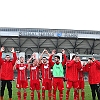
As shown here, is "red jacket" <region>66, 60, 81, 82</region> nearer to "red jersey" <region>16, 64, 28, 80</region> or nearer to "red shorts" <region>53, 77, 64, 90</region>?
"red shorts" <region>53, 77, 64, 90</region>

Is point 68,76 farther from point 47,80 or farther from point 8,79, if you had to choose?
point 8,79

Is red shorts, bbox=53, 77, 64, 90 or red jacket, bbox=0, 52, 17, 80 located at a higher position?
red jacket, bbox=0, 52, 17, 80

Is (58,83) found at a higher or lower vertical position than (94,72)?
Result: lower

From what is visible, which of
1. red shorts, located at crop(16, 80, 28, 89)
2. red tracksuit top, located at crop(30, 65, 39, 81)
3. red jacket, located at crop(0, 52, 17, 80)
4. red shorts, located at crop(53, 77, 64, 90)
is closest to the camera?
red shorts, located at crop(53, 77, 64, 90)

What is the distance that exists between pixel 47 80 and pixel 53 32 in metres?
32.2

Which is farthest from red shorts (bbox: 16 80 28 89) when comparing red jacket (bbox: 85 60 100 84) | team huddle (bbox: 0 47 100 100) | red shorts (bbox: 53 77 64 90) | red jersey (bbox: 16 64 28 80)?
red jacket (bbox: 85 60 100 84)

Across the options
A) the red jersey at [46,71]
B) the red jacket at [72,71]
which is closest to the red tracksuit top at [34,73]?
the red jersey at [46,71]

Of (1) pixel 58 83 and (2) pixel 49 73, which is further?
(2) pixel 49 73

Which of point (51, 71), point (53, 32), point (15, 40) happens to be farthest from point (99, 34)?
point (51, 71)

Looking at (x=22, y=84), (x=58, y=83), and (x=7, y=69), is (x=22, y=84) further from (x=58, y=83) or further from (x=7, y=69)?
(x=58, y=83)

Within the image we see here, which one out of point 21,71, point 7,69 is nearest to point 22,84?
point 21,71

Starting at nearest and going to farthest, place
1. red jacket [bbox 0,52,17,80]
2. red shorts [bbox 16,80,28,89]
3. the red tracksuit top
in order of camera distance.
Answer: red jacket [bbox 0,52,17,80], red shorts [bbox 16,80,28,89], the red tracksuit top

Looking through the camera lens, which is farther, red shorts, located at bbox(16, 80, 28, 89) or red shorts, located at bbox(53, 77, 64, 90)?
red shorts, located at bbox(16, 80, 28, 89)

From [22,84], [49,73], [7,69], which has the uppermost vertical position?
[7,69]
